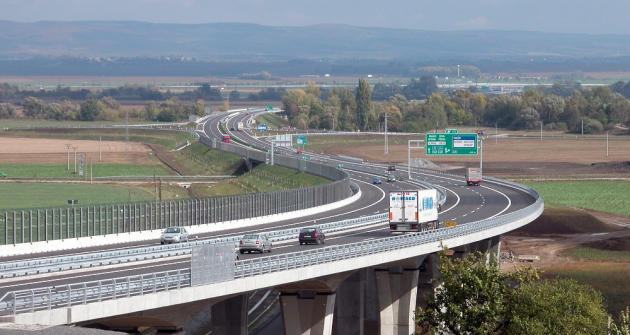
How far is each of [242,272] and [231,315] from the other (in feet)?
44.5

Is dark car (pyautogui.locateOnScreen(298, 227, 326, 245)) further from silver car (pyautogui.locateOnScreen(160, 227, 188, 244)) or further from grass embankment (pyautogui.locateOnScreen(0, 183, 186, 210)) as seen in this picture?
grass embankment (pyautogui.locateOnScreen(0, 183, 186, 210))

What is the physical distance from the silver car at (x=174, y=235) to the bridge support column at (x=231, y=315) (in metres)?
8.64

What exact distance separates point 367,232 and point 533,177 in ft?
313

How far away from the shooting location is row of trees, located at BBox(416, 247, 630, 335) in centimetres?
4800

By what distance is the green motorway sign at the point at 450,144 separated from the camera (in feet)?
467

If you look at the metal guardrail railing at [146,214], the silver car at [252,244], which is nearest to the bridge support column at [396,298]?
the silver car at [252,244]

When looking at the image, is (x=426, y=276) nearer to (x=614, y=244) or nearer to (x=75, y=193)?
(x=614, y=244)

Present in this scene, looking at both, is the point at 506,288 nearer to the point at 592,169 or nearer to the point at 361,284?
the point at 361,284

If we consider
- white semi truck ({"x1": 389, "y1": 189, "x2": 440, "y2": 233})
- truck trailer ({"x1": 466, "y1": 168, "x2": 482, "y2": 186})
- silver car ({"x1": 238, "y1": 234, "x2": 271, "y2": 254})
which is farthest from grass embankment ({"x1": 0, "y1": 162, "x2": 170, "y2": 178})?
silver car ({"x1": 238, "y1": 234, "x2": 271, "y2": 254})

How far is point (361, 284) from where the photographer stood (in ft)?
244

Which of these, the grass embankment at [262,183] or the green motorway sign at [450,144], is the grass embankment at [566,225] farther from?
the grass embankment at [262,183]

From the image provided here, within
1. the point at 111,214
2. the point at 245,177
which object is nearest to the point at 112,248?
A: the point at 111,214

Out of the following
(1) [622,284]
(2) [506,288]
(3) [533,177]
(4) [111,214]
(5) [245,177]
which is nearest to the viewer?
(2) [506,288]

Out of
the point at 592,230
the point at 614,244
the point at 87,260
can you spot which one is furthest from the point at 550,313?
the point at 592,230
